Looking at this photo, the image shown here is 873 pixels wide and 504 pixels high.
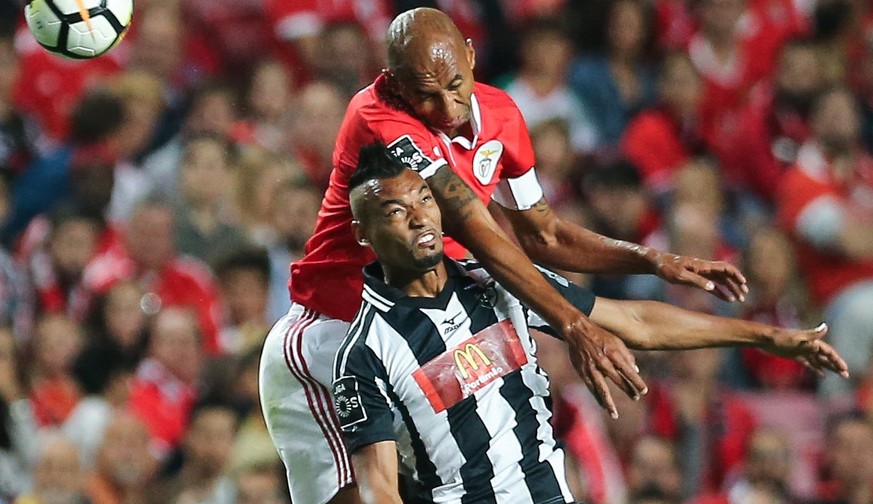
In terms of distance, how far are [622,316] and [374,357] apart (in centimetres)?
72

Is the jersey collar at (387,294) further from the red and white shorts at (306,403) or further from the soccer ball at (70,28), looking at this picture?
the soccer ball at (70,28)

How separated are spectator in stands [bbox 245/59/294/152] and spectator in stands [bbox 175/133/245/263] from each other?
0.53 metres

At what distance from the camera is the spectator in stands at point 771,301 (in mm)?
7484

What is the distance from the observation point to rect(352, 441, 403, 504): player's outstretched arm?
3.91 m

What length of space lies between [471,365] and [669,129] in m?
4.48

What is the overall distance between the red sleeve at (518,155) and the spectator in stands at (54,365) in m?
2.99

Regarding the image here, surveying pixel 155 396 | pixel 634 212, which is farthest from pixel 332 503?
pixel 634 212

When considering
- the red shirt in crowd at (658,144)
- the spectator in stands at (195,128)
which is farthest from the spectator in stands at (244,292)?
the red shirt in crowd at (658,144)

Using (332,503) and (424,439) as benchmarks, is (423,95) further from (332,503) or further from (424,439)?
(332,503)

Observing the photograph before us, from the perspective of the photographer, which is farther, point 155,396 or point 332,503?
point 155,396

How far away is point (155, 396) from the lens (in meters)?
6.97

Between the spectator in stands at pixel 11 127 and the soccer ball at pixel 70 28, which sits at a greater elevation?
the spectator in stands at pixel 11 127

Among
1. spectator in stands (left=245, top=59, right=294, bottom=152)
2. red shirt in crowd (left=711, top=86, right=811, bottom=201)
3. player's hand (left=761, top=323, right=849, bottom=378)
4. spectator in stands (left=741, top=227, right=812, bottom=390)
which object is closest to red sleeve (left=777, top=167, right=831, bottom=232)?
spectator in stands (left=741, top=227, right=812, bottom=390)

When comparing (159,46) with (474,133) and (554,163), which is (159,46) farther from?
(474,133)
